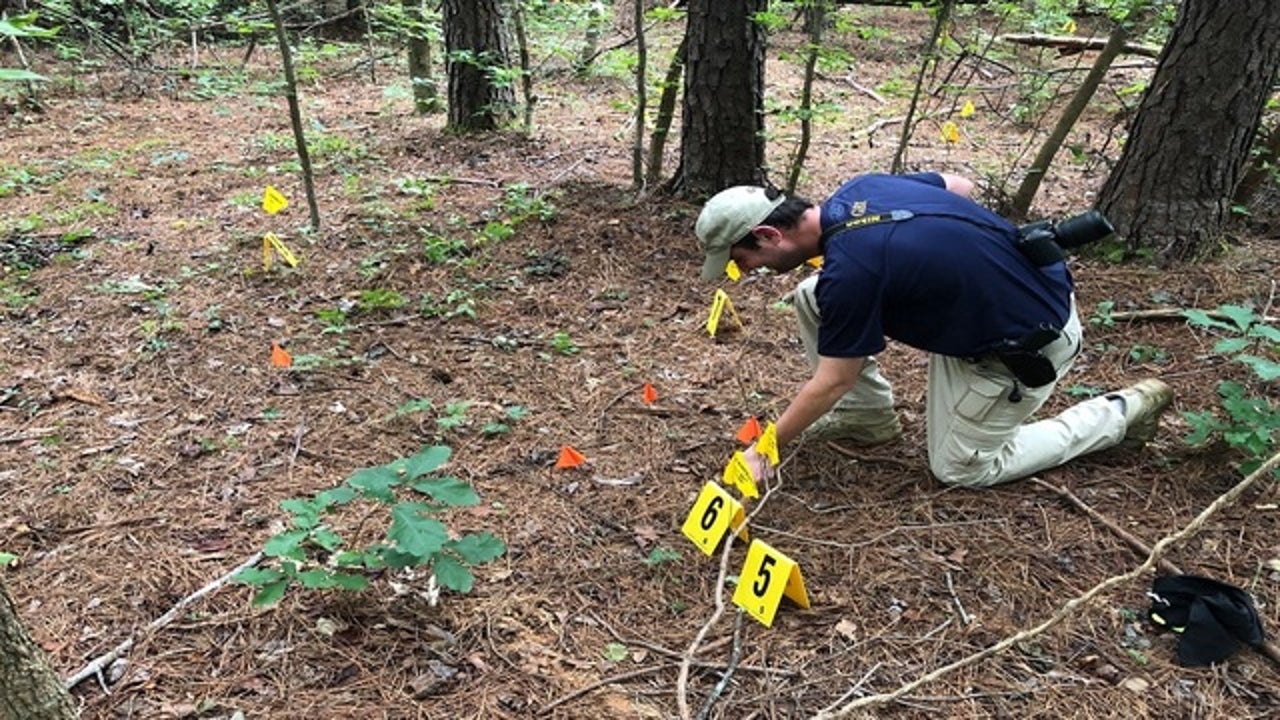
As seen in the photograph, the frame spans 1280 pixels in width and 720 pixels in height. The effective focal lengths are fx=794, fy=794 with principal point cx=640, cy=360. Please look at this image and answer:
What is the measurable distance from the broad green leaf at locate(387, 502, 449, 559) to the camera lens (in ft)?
7.23

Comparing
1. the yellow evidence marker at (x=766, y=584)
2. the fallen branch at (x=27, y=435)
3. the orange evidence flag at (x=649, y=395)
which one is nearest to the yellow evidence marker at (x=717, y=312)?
the orange evidence flag at (x=649, y=395)

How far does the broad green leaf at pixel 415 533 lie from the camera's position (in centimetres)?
197

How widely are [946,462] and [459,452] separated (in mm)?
1839

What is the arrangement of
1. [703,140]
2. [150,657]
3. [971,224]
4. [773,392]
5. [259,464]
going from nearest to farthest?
[150,657] → [971,224] → [259,464] → [773,392] → [703,140]

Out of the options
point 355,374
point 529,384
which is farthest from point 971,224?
point 355,374

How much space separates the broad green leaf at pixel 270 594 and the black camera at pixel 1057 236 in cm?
248

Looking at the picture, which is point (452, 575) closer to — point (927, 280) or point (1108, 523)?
point (927, 280)

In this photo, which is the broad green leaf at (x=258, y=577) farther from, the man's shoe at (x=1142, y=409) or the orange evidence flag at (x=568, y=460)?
the man's shoe at (x=1142, y=409)

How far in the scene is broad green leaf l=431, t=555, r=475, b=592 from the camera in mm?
2012

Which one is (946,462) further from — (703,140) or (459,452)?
(703,140)

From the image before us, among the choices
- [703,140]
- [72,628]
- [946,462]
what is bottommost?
[72,628]

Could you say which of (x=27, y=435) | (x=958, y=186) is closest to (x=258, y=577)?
(x=27, y=435)

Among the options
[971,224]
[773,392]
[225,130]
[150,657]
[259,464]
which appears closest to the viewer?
[150,657]

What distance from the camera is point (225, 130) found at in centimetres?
824
